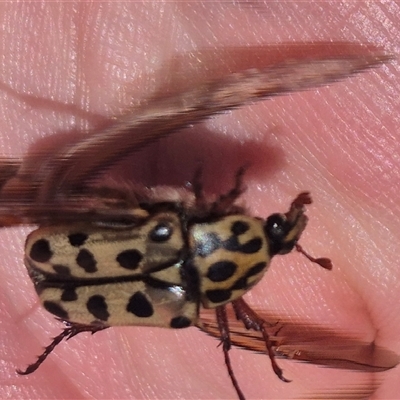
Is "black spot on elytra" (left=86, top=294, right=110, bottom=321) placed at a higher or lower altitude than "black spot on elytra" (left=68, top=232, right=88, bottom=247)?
lower

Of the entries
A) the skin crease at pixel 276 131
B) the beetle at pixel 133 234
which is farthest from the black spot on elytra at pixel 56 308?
the skin crease at pixel 276 131

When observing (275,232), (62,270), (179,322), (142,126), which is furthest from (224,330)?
(142,126)

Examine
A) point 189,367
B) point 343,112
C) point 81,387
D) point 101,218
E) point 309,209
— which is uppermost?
point 343,112

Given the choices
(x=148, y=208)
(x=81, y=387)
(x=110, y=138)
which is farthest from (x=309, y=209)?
(x=81, y=387)

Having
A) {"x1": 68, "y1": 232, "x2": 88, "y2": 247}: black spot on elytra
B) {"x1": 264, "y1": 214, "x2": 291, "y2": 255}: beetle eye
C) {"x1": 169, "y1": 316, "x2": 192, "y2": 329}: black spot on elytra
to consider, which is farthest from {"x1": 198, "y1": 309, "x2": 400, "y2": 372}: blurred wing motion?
{"x1": 68, "y1": 232, "x2": 88, "y2": 247}: black spot on elytra

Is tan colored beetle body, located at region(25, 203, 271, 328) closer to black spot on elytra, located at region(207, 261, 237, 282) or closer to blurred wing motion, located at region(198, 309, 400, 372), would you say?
black spot on elytra, located at region(207, 261, 237, 282)

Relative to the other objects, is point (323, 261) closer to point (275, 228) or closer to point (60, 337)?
point (275, 228)

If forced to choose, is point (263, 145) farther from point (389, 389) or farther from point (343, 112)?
point (389, 389)
